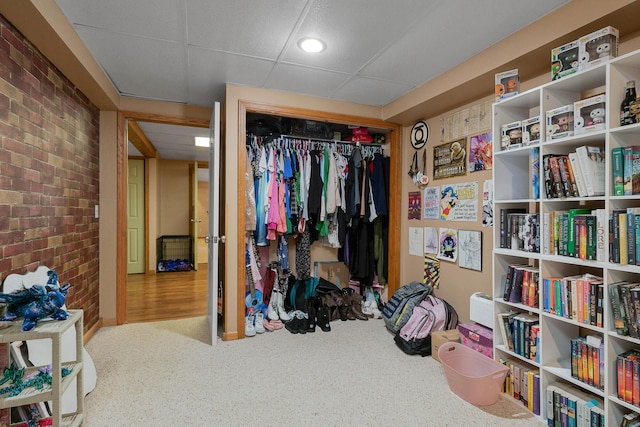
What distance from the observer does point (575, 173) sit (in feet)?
5.24

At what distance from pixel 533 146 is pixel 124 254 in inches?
137

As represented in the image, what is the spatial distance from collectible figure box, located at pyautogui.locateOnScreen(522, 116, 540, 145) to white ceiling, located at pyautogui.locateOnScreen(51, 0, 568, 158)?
0.57m

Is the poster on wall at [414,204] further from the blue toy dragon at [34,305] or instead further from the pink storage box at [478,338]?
the blue toy dragon at [34,305]

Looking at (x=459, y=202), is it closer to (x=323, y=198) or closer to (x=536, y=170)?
(x=536, y=170)

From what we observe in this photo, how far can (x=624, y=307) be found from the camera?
1.38 m

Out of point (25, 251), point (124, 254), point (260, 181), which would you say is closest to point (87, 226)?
point (124, 254)

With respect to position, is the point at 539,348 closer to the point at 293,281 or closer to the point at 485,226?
the point at 485,226

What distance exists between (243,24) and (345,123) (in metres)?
1.51

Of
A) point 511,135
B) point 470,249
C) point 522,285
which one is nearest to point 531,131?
point 511,135

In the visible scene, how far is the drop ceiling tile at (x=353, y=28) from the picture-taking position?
1.69 m

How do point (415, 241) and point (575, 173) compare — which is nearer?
point (575, 173)

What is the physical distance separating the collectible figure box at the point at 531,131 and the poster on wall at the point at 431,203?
1.16 metres

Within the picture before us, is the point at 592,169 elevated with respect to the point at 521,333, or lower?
elevated

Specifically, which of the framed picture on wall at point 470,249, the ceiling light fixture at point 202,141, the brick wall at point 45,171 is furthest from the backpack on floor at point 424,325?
the ceiling light fixture at point 202,141
